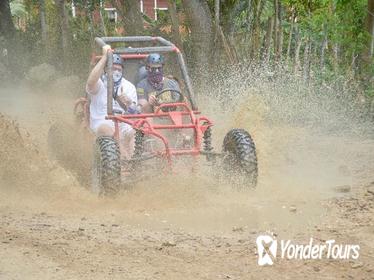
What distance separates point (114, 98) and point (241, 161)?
1.78 metres

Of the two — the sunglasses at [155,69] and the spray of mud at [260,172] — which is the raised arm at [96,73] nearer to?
the sunglasses at [155,69]

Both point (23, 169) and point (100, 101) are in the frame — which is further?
point (100, 101)

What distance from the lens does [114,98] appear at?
812 cm

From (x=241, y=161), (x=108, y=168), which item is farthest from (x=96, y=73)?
(x=241, y=161)

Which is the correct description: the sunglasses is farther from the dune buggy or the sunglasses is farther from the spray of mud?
the spray of mud

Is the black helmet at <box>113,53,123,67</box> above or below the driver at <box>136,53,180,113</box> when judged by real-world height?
above

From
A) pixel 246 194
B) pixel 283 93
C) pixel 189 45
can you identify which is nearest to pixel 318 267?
pixel 246 194

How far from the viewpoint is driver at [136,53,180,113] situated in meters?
8.08

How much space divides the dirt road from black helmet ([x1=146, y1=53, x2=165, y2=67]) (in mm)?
1463

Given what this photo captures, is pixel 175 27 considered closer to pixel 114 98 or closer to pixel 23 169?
pixel 114 98

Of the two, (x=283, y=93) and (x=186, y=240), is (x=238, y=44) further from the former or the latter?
(x=186, y=240)

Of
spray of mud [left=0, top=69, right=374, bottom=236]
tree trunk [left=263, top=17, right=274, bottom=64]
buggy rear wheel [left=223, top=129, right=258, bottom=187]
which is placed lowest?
spray of mud [left=0, top=69, right=374, bottom=236]

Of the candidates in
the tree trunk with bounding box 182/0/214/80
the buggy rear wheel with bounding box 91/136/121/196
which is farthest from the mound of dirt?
the tree trunk with bounding box 182/0/214/80

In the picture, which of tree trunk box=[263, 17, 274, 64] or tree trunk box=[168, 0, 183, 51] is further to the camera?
tree trunk box=[168, 0, 183, 51]
